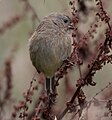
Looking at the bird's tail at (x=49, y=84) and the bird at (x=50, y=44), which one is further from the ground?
the bird at (x=50, y=44)

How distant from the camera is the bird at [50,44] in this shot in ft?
14.4

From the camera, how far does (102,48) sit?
3152 mm

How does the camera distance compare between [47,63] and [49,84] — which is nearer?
[49,84]

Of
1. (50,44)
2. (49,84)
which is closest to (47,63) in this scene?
(50,44)

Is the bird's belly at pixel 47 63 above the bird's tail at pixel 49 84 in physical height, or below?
above

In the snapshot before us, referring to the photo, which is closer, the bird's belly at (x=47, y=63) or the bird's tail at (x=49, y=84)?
the bird's tail at (x=49, y=84)

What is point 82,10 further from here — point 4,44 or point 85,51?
point 4,44

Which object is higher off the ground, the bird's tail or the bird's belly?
the bird's belly

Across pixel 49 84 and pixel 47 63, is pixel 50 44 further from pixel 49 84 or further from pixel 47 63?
pixel 49 84

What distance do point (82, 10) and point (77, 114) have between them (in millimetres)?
1454

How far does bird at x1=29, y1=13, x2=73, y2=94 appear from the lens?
439cm

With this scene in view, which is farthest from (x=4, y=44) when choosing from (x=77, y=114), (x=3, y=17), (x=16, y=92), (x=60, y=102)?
(x=77, y=114)

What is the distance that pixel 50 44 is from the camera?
446 centimetres

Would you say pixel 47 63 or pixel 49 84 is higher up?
pixel 47 63
